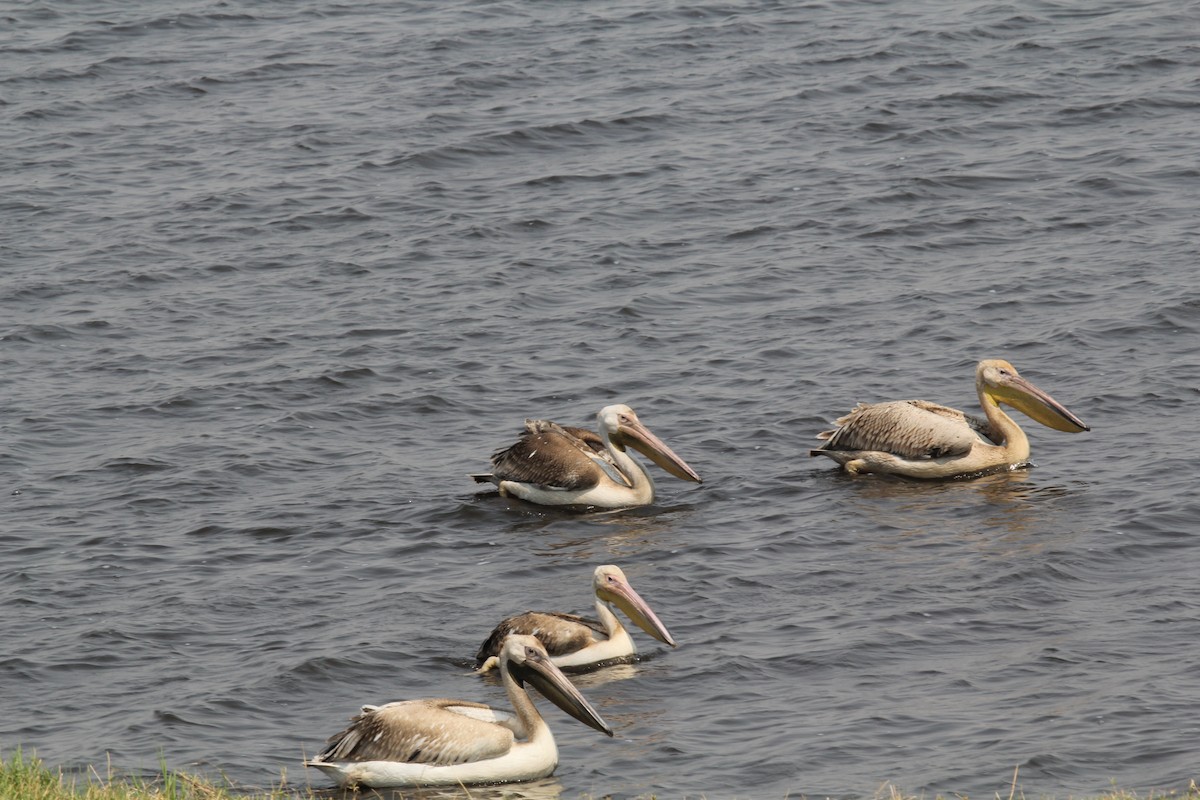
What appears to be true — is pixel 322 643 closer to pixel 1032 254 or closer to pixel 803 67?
pixel 1032 254

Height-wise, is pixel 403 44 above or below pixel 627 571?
above

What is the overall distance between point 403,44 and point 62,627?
1631 centimetres

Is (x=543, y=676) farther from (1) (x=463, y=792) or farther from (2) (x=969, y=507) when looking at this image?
(2) (x=969, y=507)

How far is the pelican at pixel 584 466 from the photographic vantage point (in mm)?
13922

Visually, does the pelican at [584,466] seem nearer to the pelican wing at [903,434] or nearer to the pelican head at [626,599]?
the pelican wing at [903,434]

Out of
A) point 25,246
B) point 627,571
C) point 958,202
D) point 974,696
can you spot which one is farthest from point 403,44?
point 974,696

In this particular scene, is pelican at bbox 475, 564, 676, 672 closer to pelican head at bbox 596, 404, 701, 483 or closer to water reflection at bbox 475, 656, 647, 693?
water reflection at bbox 475, 656, 647, 693

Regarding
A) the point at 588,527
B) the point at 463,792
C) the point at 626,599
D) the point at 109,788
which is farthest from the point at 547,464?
the point at 109,788

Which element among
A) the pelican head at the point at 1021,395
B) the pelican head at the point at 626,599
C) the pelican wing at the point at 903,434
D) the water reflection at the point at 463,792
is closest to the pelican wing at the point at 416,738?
the water reflection at the point at 463,792

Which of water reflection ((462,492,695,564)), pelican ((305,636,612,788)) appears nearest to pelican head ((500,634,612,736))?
pelican ((305,636,612,788))

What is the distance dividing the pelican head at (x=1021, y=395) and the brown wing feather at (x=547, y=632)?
463cm

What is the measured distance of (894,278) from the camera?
693 inches

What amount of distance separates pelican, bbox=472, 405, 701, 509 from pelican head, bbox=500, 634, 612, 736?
4.28 m

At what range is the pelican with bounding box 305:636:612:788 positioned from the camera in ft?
30.2
